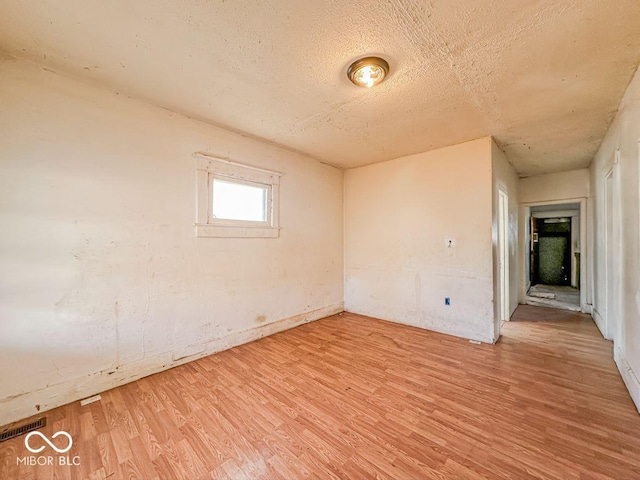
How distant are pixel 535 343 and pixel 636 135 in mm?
2452

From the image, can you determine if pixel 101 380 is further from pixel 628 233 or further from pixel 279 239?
pixel 628 233

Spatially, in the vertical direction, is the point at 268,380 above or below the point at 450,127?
below

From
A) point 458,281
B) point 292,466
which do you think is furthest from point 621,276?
point 292,466

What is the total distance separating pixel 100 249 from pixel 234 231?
1265 millimetres

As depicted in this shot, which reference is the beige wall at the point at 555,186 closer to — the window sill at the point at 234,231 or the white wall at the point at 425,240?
the white wall at the point at 425,240

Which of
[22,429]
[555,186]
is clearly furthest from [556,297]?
[22,429]

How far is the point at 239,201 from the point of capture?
3.20 metres

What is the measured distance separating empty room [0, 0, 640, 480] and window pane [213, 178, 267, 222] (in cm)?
2

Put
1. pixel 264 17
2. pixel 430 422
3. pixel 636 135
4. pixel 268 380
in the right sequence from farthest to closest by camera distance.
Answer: pixel 268 380 → pixel 636 135 → pixel 430 422 → pixel 264 17

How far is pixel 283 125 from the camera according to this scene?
292 centimetres

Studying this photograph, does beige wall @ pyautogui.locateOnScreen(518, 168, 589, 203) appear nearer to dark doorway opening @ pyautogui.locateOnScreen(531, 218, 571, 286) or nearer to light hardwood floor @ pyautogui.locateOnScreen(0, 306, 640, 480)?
light hardwood floor @ pyautogui.locateOnScreen(0, 306, 640, 480)

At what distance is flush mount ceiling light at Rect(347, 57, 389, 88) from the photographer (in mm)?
1825

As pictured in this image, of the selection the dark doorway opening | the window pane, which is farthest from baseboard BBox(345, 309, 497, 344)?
the dark doorway opening

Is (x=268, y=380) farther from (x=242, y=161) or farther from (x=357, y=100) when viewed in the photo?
(x=357, y=100)
